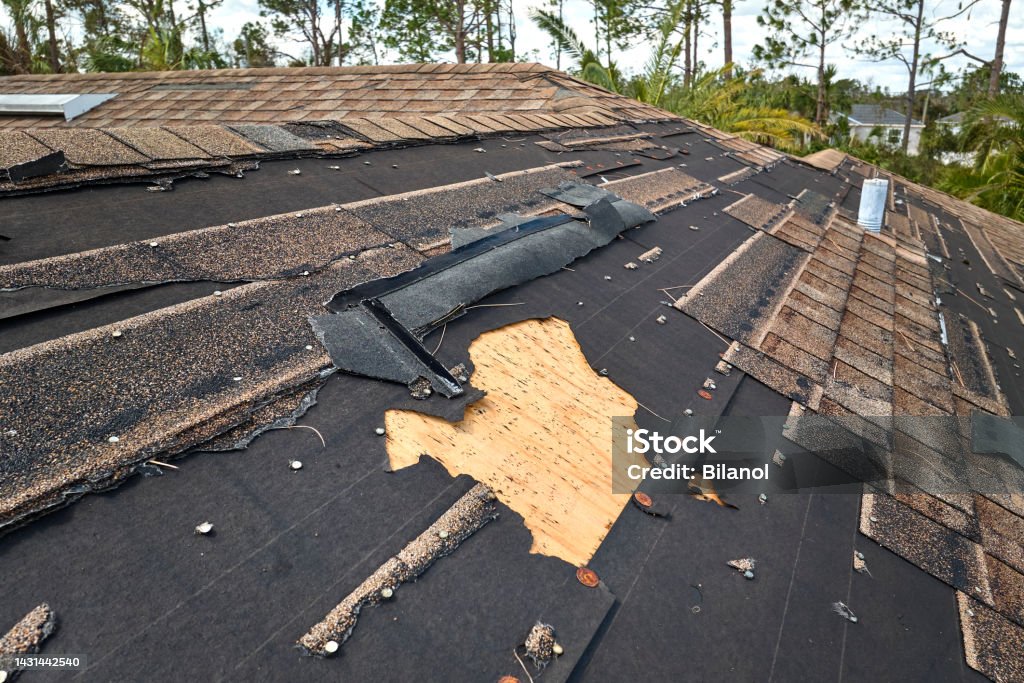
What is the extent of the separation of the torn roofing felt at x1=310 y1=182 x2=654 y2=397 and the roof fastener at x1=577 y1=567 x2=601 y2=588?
0.70m

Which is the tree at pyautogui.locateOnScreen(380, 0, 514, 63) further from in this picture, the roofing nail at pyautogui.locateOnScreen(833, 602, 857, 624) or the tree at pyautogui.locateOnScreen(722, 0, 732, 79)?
the roofing nail at pyautogui.locateOnScreen(833, 602, 857, 624)

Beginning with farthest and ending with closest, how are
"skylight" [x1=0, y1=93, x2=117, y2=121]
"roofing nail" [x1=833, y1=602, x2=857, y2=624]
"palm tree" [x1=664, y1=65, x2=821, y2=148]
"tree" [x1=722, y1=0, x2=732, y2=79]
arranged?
"tree" [x1=722, y1=0, x2=732, y2=79]
"palm tree" [x1=664, y1=65, x2=821, y2=148]
"skylight" [x1=0, y1=93, x2=117, y2=121]
"roofing nail" [x1=833, y1=602, x2=857, y2=624]

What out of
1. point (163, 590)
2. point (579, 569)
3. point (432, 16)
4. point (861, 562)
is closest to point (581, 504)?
point (579, 569)

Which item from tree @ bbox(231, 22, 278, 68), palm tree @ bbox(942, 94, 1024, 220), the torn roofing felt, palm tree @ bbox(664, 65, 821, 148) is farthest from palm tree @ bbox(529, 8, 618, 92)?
tree @ bbox(231, 22, 278, 68)

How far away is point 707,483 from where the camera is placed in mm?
2037

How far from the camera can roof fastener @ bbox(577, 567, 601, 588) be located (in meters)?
1.52

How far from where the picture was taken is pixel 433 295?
248 cm

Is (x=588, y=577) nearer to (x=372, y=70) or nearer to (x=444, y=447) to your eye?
(x=444, y=447)

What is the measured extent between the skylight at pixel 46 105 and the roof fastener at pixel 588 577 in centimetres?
1046

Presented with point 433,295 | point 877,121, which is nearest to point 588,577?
point 433,295

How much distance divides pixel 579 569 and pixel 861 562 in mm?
980

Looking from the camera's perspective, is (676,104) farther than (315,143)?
Yes

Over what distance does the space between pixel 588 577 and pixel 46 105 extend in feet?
35.0

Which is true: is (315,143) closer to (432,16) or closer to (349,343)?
(349,343)
